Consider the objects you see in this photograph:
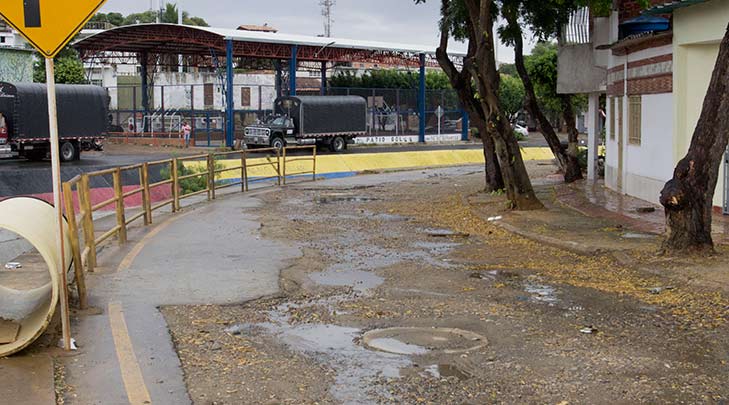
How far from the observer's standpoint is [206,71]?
6944 cm

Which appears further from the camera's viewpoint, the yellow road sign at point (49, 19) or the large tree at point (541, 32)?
the large tree at point (541, 32)

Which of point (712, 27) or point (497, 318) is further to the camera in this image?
point (712, 27)

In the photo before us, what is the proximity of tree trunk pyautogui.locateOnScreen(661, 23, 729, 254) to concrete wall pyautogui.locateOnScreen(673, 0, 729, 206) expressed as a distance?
5.00m

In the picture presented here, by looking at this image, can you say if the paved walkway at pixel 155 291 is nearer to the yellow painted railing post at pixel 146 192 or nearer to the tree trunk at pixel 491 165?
the yellow painted railing post at pixel 146 192

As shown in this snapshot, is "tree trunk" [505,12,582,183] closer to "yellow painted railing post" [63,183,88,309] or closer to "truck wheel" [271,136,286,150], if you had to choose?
"yellow painted railing post" [63,183,88,309]

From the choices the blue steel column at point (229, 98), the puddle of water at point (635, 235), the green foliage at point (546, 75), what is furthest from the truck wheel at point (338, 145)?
the puddle of water at point (635, 235)

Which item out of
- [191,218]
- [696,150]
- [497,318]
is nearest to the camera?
[497,318]

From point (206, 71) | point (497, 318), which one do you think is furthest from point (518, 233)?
point (206, 71)

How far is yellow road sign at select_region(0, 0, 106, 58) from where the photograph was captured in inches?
303

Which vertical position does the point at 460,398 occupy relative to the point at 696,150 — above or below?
below

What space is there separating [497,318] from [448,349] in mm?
1340

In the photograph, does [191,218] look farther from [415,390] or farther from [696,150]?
[415,390]

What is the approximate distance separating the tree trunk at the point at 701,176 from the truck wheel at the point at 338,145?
40.6 meters

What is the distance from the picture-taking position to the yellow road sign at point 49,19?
303 inches
